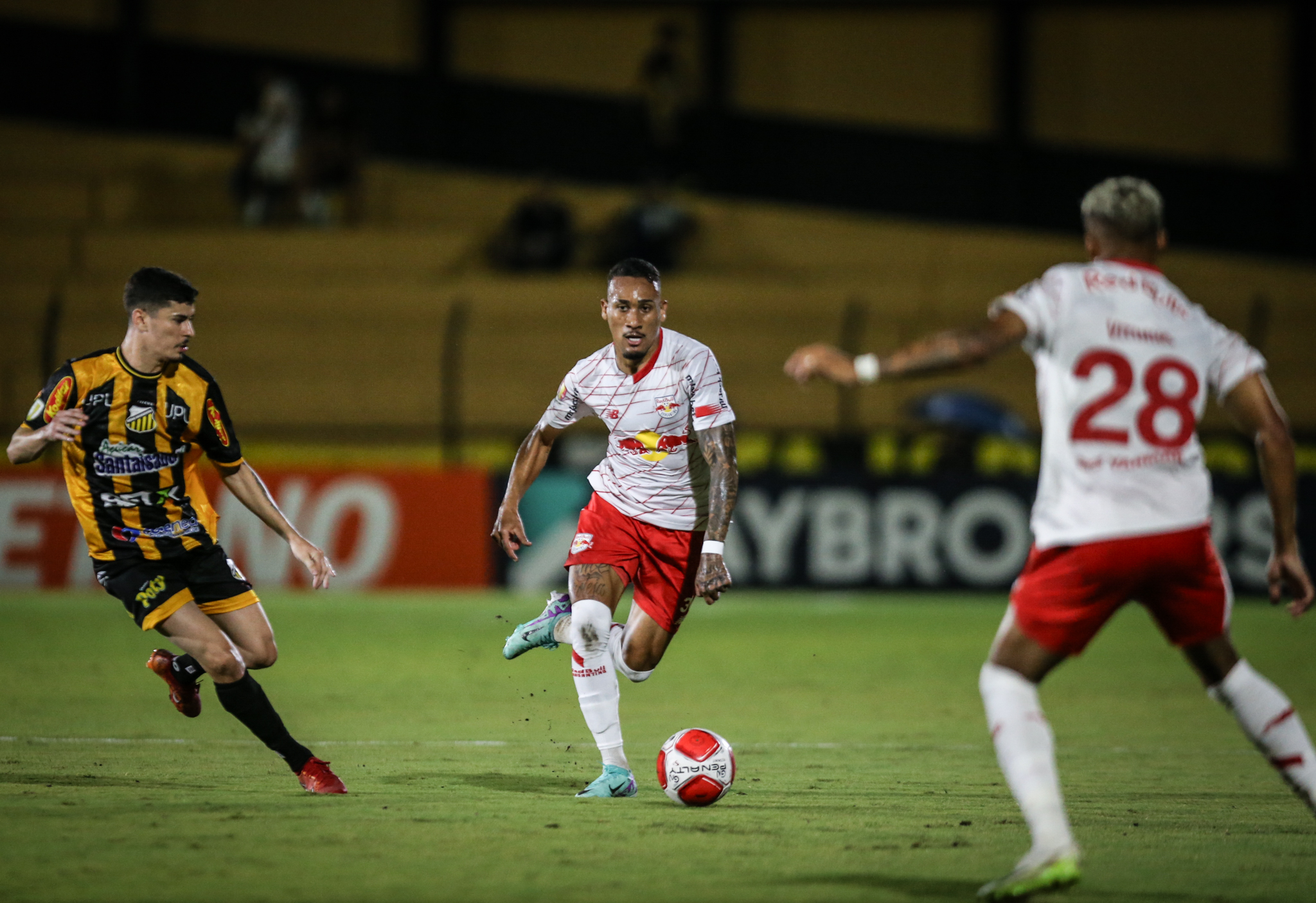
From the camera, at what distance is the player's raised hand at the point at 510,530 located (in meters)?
7.65

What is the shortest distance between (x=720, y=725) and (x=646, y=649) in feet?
7.40

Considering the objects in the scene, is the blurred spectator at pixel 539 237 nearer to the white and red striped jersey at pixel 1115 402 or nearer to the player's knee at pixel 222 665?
the player's knee at pixel 222 665

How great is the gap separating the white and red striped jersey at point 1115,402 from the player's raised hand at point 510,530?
304 centimetres

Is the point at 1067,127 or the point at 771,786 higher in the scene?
the point at 1067,127

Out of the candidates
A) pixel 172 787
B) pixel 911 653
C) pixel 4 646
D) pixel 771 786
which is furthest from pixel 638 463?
pixel 4 646

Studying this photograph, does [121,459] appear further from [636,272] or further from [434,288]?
[434,288]

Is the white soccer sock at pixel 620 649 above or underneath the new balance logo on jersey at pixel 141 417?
underneath

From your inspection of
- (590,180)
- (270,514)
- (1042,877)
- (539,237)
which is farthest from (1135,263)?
(590,180)

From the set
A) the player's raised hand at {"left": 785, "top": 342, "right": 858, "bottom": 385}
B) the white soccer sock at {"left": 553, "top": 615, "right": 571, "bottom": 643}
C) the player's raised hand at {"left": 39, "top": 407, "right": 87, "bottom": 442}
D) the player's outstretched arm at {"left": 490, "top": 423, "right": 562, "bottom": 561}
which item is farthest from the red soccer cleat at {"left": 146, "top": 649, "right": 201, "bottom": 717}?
the player's raised hand at {"left": 785, "top": 342, "right": 858, "bottom": 385}

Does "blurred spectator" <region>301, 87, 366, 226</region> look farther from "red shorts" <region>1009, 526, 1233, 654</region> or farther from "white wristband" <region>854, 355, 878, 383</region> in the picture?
"red shorts" <region>1009, 526, 1233, 654</region>

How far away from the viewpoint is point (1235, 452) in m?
19.2

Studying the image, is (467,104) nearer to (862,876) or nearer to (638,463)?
(638,463)

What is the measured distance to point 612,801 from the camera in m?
6.93

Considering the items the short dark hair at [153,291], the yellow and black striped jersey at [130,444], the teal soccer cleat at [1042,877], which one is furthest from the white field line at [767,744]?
the teal soccer cleat at [1042,877]
